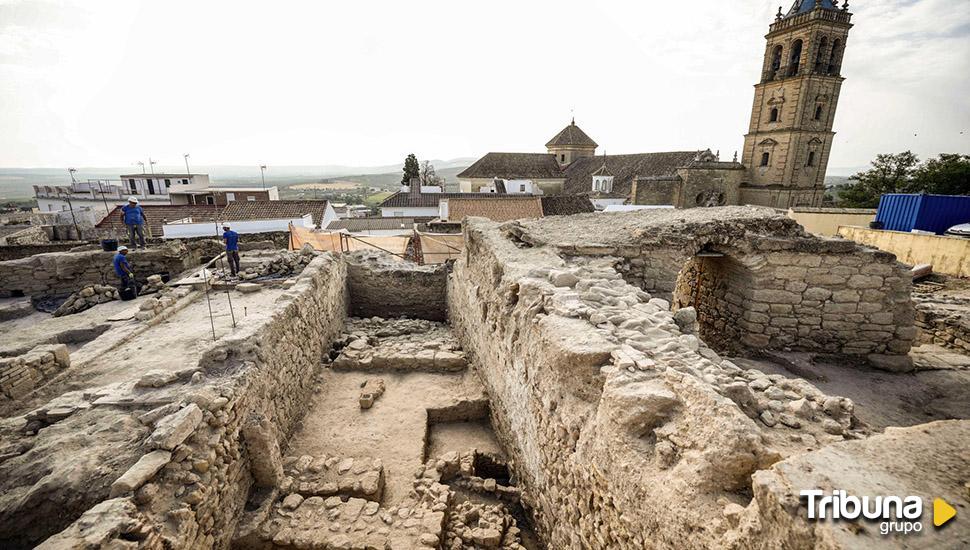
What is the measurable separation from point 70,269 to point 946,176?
41.7m

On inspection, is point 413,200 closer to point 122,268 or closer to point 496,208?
point 496,208

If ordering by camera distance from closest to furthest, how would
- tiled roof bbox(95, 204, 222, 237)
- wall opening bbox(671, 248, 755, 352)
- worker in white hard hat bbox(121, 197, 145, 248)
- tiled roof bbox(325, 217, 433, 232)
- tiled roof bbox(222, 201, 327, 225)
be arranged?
wall opening bbox(671, 248, 755, 352) < worker in white hard hat bbox(121, 197, 145, 248) < tiled roof bbox(95, 204, 222, 237) < tiled roof bbox(222, 201, 327, 225) < tiled roof bbox(325, 217, 433, 232)

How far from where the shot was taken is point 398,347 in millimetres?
8086

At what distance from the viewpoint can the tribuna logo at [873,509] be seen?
1.48 metres

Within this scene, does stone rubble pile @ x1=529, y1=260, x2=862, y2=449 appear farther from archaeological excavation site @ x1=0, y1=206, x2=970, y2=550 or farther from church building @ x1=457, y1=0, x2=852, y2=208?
church building @ x1=457, y1=0, x2=852, y2=208

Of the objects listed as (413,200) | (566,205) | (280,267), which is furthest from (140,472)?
(413,200)

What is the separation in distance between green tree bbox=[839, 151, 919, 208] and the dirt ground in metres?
34.4

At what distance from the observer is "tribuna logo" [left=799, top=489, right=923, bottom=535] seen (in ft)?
4.85

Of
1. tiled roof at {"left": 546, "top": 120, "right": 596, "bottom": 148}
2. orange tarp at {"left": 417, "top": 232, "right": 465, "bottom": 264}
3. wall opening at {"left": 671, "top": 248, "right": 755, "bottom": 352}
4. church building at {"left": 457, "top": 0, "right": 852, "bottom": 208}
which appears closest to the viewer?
wall opening at {"left": 671, "top": 248, "right": 755, "bottom": 352}

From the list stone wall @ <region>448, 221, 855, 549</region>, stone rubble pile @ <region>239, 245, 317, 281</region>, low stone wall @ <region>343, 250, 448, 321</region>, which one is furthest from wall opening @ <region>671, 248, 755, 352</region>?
stone rubble pile @ <region>239, 245, 317, 281</region>

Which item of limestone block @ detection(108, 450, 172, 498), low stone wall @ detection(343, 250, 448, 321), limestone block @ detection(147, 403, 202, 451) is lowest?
low stone wall @ detection(343, 250, 448, 321)

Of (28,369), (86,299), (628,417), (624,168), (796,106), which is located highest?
(796,106)

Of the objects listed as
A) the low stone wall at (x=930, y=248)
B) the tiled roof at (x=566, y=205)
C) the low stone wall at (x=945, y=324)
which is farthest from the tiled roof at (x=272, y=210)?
the low stone wall at (x=930, y=248)

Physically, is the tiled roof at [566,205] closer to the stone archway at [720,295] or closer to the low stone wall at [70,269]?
the stone archway at [720,295]
